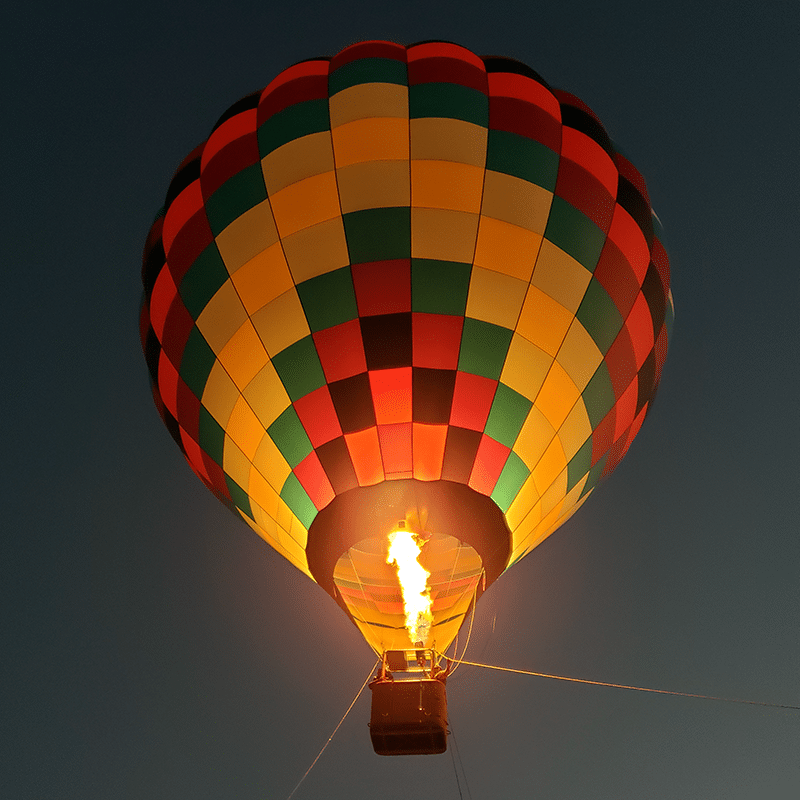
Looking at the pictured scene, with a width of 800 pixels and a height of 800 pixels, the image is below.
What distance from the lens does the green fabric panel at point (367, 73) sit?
4301 mm

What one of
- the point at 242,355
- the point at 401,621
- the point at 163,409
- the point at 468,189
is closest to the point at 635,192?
the point at 468,189

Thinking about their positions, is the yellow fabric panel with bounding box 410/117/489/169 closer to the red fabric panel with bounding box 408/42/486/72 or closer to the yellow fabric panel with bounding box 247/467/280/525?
the red fabric panel with bounding box 408/42/486/72

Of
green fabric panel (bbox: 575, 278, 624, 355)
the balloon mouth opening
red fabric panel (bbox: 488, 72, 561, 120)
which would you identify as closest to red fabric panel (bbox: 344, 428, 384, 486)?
the balloon mouth opening

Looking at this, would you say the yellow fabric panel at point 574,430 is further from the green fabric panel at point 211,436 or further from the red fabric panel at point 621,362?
the green fabric panel at point 211,436

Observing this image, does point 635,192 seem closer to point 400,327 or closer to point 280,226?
point 400,327

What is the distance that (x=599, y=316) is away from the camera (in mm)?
4191

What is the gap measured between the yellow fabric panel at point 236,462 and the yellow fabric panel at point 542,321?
152 centimetres

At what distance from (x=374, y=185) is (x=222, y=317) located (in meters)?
1.01

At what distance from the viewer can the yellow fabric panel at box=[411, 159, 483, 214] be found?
4008mm

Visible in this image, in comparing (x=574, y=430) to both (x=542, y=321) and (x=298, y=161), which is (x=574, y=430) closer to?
(x=542, y=321)

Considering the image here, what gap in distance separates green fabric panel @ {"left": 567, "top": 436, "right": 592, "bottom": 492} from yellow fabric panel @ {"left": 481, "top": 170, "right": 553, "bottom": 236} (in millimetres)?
1121

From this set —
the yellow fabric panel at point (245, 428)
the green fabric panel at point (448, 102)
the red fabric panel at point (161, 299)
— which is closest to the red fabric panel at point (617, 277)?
the green fabric panel at point (448, 102)

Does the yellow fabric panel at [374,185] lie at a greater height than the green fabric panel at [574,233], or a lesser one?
greater

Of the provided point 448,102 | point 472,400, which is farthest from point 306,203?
point 472,400
